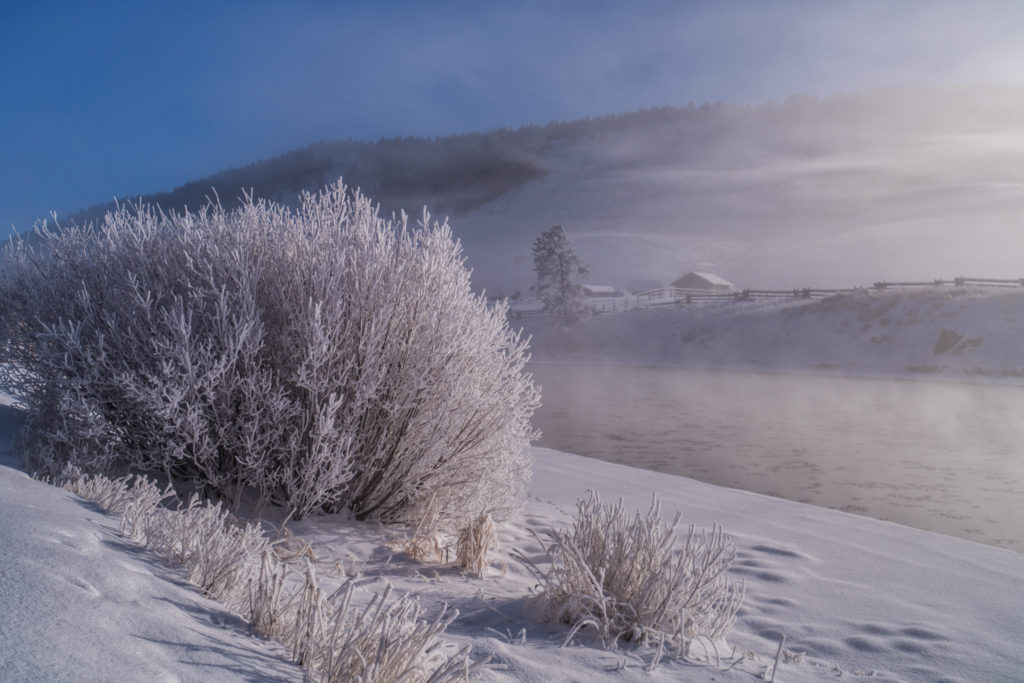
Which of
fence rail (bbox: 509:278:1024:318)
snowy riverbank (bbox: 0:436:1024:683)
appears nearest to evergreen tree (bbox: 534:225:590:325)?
fence rail (bbox: 509:278:1024:318)

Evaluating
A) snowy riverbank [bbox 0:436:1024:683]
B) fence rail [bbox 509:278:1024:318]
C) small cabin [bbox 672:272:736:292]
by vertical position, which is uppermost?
small cabin [bbox 672:272:736:292]

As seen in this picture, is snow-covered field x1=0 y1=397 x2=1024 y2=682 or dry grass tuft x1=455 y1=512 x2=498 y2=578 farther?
dry grass tuft x1=455 y1=512 x2=498 y2=578

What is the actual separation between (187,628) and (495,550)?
3102 mm

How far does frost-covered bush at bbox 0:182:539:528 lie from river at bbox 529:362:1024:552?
530 centimetres

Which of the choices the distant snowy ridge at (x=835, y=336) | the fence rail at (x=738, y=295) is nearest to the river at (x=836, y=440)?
the distant snowy ridge at (x=835, y=336)

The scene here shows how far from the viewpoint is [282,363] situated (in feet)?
16.3

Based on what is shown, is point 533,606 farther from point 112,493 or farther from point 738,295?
point 738,295

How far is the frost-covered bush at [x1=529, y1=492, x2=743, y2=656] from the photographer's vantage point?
10.9 ft

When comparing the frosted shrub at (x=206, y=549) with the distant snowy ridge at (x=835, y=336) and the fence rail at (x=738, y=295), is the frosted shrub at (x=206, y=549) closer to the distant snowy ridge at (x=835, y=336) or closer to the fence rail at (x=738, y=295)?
the distant snowy ridge at (x=835, y=336)

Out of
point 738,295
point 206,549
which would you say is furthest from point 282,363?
point 738,295

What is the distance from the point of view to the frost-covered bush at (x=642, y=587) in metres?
3.33

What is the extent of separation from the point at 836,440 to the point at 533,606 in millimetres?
11009

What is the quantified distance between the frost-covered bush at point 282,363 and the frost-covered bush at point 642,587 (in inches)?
65.2

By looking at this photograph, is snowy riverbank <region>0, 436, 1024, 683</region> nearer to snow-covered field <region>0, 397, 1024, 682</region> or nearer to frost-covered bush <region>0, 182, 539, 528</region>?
snow-covered field <region>0, 397, 1024, 682</region>
